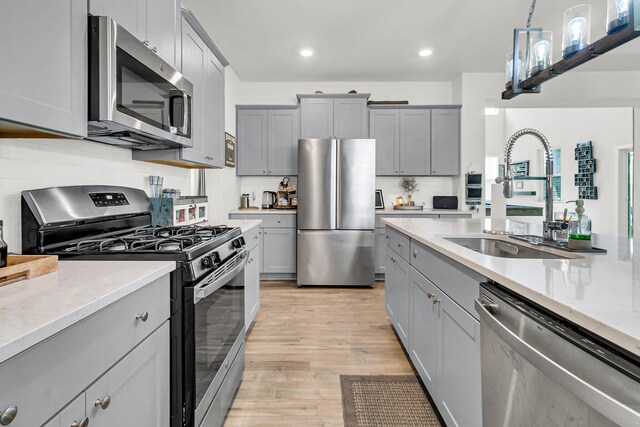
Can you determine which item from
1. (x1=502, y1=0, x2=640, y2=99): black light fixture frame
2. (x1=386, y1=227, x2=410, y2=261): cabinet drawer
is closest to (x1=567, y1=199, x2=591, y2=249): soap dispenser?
(x1=502, y1=0, x2=640, y2=99): black light fixture frame

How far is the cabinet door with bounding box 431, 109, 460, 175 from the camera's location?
15.8 ft

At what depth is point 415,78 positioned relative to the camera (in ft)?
16.4

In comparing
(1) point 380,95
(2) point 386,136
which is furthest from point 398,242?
(1) point 380,95

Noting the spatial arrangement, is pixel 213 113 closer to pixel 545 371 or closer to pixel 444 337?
pixel 444 337

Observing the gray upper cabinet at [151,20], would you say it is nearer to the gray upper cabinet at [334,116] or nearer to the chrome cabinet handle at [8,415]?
the chrome cabinet handle at [8,415]

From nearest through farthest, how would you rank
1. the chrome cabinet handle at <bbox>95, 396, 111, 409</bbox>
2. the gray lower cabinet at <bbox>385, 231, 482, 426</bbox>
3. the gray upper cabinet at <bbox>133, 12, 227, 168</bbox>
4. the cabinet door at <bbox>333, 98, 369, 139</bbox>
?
the chrome cabinet handle at <bbox>95, 396, 111, 409</bbox>, the gray lower cabinet at <bbox>385, 231, 482, 426</bbox>, the gray upper cabinet at <bbox>133, 12, 227, 168</bbox>, the cabinet door at <bbox>333, 98, 369, 139</bbox>

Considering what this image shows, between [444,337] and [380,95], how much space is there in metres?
4.18

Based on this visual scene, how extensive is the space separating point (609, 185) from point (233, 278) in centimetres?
667

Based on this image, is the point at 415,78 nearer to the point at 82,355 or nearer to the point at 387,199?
the point at 387,199

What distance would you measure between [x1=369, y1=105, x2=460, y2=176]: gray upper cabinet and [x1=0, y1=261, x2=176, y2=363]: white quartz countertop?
3989 mm

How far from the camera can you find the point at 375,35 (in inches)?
144

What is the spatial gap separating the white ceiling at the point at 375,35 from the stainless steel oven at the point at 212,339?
238 cm

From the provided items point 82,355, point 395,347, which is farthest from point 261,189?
point 82,355

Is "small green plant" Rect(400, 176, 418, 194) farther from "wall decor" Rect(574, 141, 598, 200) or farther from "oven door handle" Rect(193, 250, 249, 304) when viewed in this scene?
"oven door handle" Rect(193, 250, 249, 304)
